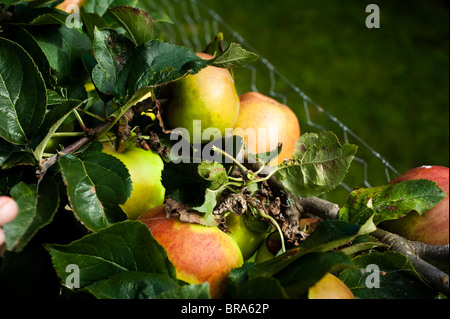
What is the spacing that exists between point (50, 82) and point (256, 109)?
316 mm

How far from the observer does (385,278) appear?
20.2 inches

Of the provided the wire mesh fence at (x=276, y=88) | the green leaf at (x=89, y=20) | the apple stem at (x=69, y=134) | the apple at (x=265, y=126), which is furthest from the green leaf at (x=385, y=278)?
the wire mesh fence at (x=276, y=88)

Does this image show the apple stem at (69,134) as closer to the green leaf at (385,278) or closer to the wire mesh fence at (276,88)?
the green leaf at (385,278)

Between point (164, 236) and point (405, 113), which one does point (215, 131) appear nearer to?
point (164, 236)

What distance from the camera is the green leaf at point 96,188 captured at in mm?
481

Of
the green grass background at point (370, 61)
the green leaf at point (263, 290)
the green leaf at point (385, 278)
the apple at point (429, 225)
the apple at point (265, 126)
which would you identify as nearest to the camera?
the green leaf at point (263, 290)

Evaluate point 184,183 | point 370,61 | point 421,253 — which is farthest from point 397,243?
point 370,61

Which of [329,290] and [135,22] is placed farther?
[135,22]

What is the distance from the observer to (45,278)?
587 mm

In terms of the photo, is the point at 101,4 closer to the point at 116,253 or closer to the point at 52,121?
the point at 52,121

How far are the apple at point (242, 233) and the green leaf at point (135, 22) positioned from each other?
0.81 feet

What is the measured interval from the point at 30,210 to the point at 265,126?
40cm

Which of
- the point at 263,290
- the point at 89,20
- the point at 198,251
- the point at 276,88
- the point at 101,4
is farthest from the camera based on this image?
the point at 276,88
